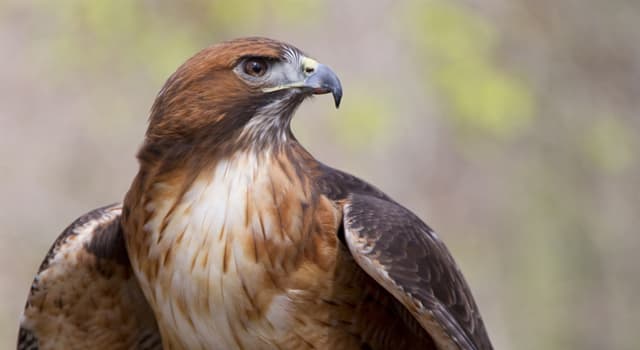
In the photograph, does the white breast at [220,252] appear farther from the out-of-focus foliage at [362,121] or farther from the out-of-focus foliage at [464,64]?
the out-of-focus foliage at [464,64]

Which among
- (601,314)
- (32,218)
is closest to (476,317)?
(32,218)

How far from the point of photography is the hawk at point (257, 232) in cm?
416

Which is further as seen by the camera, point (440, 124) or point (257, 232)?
point (440, 124)

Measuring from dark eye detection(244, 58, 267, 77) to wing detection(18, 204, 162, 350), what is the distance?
2.84 ft

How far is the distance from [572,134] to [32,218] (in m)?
4.96

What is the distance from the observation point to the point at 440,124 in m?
10.8

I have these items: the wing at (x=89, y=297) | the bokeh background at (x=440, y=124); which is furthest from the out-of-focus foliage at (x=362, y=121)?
the wing at (x=89, y=297)

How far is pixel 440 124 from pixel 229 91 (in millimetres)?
6791

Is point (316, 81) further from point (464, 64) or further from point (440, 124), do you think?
point (440, 124)

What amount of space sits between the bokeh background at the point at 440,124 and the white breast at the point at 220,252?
4622 mm

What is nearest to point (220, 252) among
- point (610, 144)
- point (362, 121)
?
point (362, 121)

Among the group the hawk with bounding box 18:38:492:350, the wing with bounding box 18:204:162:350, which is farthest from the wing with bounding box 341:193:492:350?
the wing with bounding box 18:204:162:350

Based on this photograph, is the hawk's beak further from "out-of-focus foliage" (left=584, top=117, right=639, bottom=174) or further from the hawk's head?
"out-of-focus foliage" (left=584, top=117, right=639, bottom=174)

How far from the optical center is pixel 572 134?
11.6m
